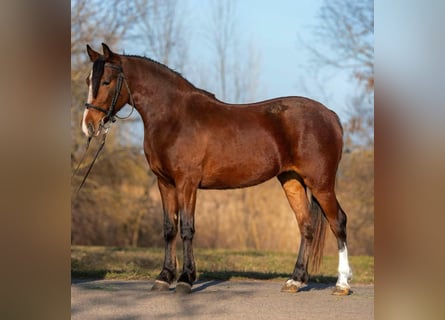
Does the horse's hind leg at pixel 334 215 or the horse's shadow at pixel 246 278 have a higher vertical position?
the horse's hind leg at pixel 334 215

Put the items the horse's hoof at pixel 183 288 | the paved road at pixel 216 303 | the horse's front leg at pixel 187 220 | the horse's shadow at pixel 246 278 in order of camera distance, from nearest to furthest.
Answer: the paved road at pixel 216 303 < the horse's hoof at pixel 183 288 < the horse's front leg at pixel 187 220 < the horse's shadow at pixel 246 278

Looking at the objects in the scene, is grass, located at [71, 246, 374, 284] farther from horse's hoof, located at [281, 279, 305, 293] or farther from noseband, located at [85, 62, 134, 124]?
noseband, located at [85, 62, 134, 124]

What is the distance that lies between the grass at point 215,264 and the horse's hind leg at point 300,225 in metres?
0.99

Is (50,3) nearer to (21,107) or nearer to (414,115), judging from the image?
(21,107)

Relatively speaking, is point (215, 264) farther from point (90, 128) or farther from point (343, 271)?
point (90, 128)

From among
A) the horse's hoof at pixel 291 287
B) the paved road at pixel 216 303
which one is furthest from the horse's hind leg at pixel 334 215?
the paved road at pixel 216 303

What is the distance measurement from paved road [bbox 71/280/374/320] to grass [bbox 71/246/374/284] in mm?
822

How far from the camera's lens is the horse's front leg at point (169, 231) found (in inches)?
234

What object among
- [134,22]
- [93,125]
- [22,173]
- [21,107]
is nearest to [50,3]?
[21,107]

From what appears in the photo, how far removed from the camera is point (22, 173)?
5.58ft

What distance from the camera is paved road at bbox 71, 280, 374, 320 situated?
480cm

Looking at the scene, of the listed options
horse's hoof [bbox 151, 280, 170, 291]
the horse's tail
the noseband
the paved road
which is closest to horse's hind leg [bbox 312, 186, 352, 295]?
the horse's tail

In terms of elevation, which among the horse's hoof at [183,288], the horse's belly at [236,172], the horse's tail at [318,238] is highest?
the horse's belly at [236,172]

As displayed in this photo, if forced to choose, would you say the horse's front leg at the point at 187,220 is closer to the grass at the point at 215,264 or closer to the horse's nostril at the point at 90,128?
the horse's nostril at the point at 90,128
